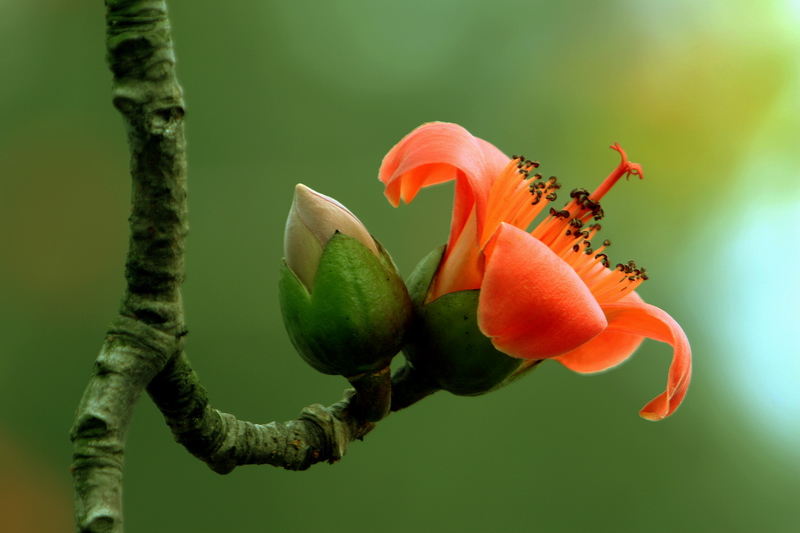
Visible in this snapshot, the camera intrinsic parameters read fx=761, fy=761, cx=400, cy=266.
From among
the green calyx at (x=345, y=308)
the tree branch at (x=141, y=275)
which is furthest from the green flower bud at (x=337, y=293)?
the tree branch at (x=141, y=275)

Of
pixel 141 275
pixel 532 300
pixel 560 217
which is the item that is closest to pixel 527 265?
pixel 532 300

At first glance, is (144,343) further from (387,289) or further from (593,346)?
(593,346)

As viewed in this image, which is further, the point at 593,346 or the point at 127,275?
the point at 593,346

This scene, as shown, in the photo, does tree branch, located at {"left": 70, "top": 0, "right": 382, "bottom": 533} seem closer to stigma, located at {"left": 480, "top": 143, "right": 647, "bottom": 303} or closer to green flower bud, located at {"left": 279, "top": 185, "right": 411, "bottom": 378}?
green flower bud, located at {"left": 279, "top": 185, "right": 411, "bottom": 378}

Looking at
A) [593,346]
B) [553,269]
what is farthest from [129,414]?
[593,346]

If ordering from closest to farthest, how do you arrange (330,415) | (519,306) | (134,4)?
(134,4) < (519,306) < (330,415)

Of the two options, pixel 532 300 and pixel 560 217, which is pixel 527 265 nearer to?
pixel 532 300

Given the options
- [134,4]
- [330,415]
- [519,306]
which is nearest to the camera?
[134,4]
